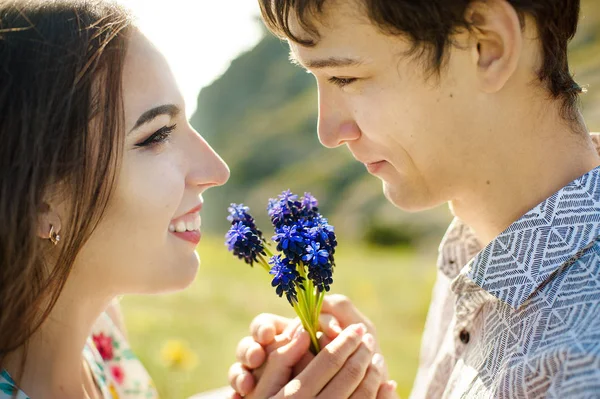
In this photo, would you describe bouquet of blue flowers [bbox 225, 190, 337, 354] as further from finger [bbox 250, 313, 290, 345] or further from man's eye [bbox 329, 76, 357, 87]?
man's eye [bbox 329, 76, 357, 87]

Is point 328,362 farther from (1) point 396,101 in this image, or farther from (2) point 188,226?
(1) point 396,101

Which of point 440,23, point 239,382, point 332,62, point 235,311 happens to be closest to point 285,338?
point 239,382

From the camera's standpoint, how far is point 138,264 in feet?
9.02

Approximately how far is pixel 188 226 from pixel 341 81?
0.87 metres

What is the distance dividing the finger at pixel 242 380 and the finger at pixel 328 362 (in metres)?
0.32

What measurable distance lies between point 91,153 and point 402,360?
578cm

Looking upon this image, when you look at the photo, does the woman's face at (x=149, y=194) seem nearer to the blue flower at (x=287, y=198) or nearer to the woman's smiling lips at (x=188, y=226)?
the woman's smiling lips at (x=188, y=226)

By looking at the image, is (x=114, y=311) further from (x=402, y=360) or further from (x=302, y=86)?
(x=302, y=86)

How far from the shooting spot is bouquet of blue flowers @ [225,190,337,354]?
94.1 inches

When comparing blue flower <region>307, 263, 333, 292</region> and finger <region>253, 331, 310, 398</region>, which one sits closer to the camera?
blue flower <region>307, 263, 333, 292</region>

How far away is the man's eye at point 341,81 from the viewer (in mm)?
2738

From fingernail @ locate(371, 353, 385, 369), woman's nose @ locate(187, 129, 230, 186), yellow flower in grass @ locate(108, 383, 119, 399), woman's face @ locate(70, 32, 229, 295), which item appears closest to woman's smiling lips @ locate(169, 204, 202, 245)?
woman's face @ locate(70, 32, 229, 295)

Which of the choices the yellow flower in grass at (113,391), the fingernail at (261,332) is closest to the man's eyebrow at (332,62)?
the fingernail at (261,332)

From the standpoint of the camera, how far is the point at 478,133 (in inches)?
106
